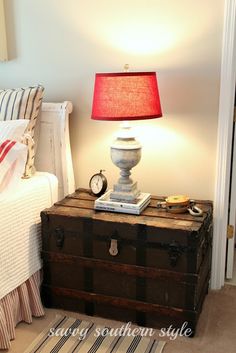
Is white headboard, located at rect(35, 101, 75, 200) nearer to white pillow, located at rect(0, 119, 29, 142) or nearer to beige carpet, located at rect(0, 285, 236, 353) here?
white pillow, located at rect(0, 119, 29, 142)

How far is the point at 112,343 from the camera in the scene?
187 centimetres

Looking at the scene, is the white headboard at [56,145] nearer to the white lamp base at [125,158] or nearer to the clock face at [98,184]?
the clock face at [98,184]

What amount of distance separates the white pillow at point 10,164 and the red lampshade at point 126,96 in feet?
1.44

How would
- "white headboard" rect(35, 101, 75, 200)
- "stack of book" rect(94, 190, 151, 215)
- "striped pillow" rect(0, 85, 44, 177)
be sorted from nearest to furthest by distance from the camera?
"stack of book" rect(94, 190, 151, 215)
"striped pillow" rect(0, 85, 44, 177)
"white headboard" rect(35, 101, 75, 200)

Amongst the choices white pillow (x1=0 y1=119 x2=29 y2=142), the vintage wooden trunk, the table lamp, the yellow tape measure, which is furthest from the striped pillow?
the yellow tape measure

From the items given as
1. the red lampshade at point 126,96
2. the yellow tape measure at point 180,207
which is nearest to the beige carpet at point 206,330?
the yellow tape measure at point 180,207

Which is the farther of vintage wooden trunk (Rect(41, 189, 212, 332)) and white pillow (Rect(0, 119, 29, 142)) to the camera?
white pillow (Rect(0, 119, 29, 142))

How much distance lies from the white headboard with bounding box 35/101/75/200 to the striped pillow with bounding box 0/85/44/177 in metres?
0.12

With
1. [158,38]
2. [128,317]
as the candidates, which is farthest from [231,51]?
[128,317]

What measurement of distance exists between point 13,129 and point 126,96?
628mm

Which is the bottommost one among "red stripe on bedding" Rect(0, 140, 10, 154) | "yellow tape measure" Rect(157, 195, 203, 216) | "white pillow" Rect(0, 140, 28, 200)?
"yellow tape measure" Rect(157, 195, 203, 216)

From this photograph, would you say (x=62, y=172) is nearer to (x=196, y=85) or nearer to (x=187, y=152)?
(x=187, y=152)

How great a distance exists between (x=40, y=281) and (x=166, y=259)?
74 centimetres

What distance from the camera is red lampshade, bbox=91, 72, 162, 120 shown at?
1897 mm
